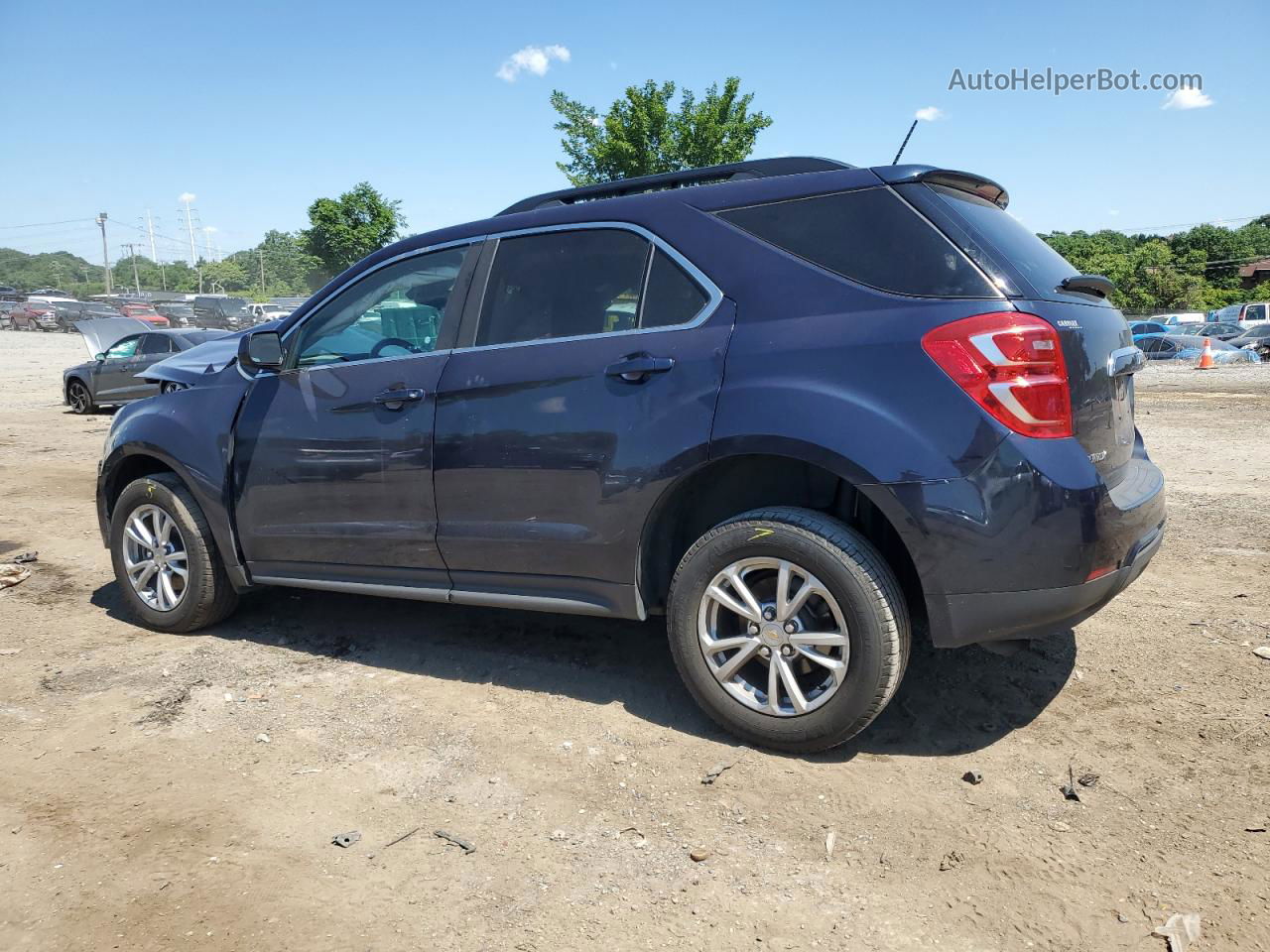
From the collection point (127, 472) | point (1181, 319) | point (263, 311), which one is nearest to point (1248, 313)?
point (1181, 319)

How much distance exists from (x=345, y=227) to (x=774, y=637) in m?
52.7

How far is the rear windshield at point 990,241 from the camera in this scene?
291cm

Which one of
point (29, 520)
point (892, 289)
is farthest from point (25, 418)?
point (892, 289)

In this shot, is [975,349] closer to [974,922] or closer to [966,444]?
[966,444]

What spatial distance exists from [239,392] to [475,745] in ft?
7.05

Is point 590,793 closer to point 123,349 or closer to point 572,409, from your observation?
point 572,409

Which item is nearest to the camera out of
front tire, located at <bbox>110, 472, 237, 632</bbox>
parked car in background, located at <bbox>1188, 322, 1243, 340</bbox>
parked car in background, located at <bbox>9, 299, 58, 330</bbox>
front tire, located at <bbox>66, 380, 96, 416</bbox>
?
front tire, located at <bbox>110, 472, 237, 632</bbox>

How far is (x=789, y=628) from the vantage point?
3055mm

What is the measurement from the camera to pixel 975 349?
277cm

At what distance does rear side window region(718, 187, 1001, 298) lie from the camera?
9.52ft

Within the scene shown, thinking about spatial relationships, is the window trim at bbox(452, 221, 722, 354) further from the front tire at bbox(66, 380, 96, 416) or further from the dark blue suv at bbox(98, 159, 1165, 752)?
the front tire at bbox(66, 380, 96, 416)

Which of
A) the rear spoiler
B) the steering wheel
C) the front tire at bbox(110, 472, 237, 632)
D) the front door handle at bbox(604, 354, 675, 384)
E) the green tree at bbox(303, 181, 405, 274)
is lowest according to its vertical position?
the front tire at bbox(110, 472, 237, 632)

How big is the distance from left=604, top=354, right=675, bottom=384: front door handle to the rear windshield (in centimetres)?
98

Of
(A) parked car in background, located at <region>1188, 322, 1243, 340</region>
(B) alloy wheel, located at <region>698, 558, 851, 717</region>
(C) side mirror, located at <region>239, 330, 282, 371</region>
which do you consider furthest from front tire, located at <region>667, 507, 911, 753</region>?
(A) parked car in background, located at <region>1188, 322, 1243, 340</region>
